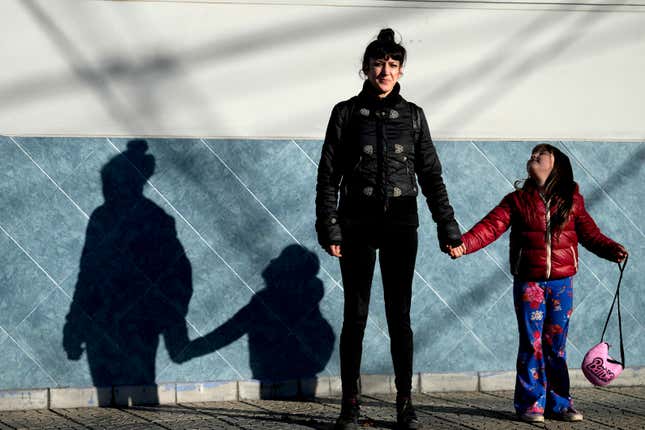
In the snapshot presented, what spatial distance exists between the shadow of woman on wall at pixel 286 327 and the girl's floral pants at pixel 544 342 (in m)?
1.31

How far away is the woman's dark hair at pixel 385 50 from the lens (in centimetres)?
581

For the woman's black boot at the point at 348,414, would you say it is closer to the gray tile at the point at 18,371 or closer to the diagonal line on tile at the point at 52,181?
the gray tile at the point at 18,371

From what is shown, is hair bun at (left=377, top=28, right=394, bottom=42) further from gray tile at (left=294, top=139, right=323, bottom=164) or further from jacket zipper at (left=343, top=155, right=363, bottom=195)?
gray tile at (left=294, top=139, right=323, bottom=164)

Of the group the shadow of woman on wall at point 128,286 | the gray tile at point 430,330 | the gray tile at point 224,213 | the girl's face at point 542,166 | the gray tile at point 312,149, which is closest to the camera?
the girl's face at point 542,166

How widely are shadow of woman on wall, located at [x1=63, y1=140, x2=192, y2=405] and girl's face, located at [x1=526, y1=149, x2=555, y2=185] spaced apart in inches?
82.4

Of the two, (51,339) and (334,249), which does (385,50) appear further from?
(51,339)

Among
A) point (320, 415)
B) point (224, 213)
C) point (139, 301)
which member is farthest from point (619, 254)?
point (139, 301)

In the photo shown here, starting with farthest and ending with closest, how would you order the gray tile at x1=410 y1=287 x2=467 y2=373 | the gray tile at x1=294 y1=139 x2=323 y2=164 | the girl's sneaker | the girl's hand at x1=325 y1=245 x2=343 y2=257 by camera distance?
the gray tile at x1=410 y1=287 x2=467 y2=373, the gray tile at x1=294 y1=139 x2=323 y2=164, the girl's sneaker, the girl's hand at x1=325 y1=245 x2=343 y2=257

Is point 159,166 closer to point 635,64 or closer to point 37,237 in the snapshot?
point 37,237

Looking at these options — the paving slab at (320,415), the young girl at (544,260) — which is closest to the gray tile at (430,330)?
the paving slab at (320,415)

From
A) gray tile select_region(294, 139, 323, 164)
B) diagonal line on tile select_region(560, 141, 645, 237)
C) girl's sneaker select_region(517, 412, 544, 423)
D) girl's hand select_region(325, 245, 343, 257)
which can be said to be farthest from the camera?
diagonal line on tile select_region(560, 141, 645, 237)

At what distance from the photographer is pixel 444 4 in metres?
7.30

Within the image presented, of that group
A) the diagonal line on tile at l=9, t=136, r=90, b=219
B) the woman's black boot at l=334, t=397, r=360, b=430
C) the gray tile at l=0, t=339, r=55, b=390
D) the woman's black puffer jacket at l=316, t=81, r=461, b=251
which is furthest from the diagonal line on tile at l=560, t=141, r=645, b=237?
the gray tile at l=0, t=339, r=55, b=390

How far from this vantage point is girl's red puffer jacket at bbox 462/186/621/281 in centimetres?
629
